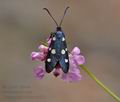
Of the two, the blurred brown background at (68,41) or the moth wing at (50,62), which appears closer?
the moth wing at (50,62)

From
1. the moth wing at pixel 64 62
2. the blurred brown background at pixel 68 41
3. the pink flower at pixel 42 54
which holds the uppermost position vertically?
the blurred brown background at pixel 68 41

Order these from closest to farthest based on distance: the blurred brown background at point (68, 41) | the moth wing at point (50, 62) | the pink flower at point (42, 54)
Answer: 1. the moth wing at point (50, 62)
2. the pink flower at point (42, 54)
3. the blurred brown background at point (68, 41)

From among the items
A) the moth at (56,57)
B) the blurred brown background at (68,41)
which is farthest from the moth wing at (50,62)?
the blurred brown background at (68,41)

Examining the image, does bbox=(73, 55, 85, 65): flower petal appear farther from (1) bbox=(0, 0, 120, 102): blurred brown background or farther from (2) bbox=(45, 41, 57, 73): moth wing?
(1) bbox=(0, 0, 120, 102): blurred brown background

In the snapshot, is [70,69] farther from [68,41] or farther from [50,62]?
[68,41]

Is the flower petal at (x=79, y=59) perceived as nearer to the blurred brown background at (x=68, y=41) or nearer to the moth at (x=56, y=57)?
the moth at (x=56, y=57)

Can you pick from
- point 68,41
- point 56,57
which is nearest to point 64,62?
point 56,57

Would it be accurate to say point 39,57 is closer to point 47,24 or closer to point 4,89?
point 4,89

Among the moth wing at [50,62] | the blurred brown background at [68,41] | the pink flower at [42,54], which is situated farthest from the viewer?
the blurred brown background at [68,41]

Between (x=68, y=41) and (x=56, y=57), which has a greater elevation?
(x=68, y=41)
